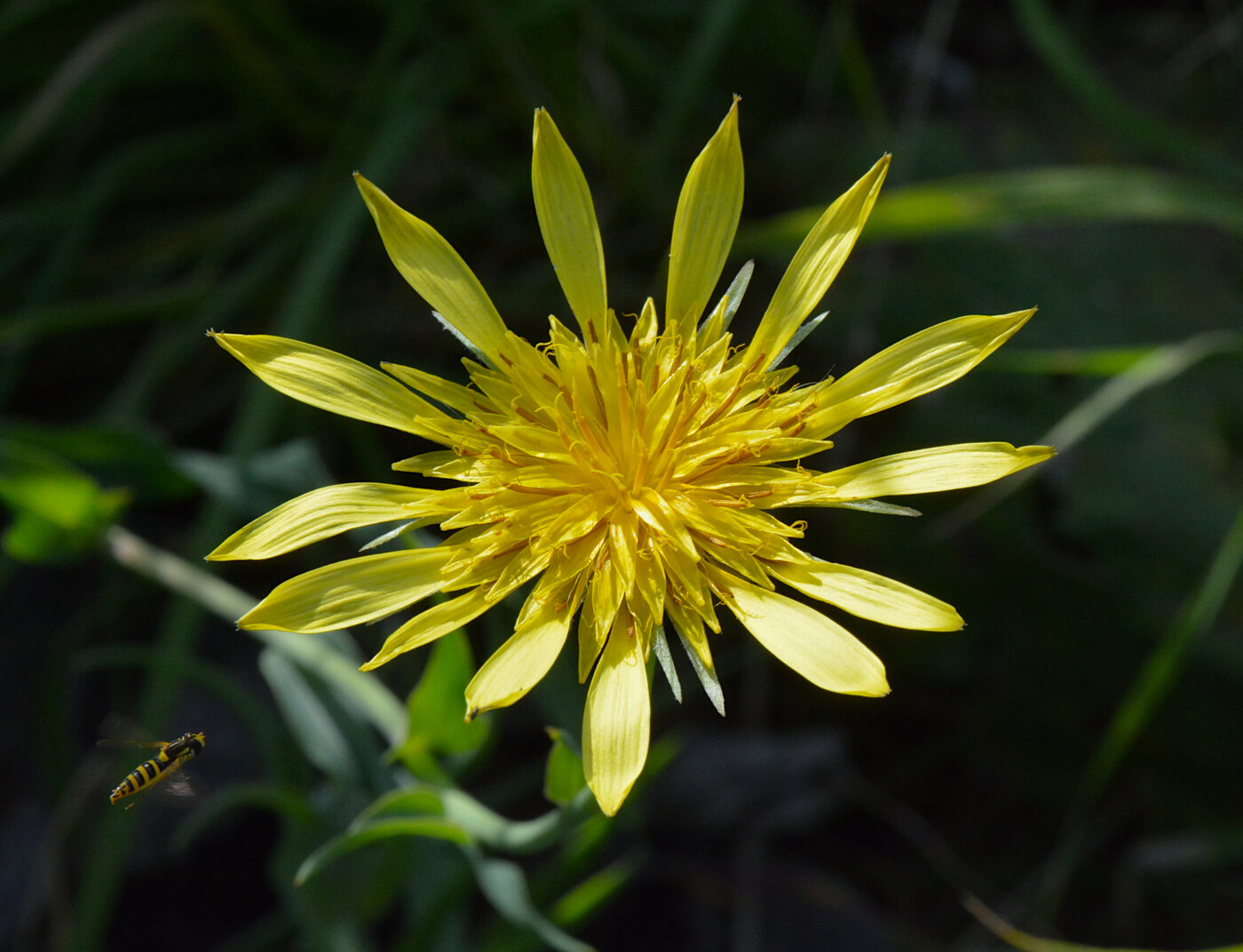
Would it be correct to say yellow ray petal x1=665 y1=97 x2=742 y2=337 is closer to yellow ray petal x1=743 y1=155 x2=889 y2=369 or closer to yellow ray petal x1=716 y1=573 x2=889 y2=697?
yellow ray petal x1=743 y1=155 x2=889 y2=369

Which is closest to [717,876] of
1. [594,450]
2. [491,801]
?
[491,801]

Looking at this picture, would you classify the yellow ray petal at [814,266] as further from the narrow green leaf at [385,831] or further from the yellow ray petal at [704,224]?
the narrow green leaf at [385,831]

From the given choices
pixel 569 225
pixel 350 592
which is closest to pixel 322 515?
pixel 350 592

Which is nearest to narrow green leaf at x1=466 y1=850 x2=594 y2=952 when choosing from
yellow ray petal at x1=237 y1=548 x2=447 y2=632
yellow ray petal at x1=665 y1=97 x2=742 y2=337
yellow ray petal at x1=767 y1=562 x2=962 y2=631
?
yellow ray petal at x1=237 y1=548 x2=447 y2=632

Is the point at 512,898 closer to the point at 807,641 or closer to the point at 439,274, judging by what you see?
the point at 807,641

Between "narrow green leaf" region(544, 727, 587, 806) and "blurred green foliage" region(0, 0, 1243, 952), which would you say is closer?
"narrow green leaf" region(544, 727, 587, 806)

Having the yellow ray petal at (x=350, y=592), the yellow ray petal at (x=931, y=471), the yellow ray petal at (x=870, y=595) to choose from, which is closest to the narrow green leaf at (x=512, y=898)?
the yellow ray petal at (x=350, y=592)
